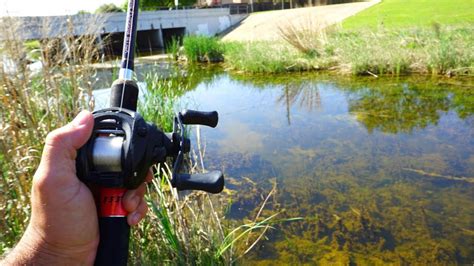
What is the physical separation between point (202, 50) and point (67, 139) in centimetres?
1388

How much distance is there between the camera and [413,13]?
65.1 ft

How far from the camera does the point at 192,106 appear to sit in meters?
6.75

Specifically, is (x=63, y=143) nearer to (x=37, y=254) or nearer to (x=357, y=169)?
(x=37, y=254)

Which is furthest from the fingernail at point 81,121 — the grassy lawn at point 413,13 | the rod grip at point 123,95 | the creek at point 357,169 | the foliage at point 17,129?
the grassy lawn at point 413,13

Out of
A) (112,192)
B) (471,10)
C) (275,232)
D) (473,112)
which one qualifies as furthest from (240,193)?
(471,10)

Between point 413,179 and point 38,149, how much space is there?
376 centimetres

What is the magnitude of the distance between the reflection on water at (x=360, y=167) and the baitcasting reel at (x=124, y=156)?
2178 millimetres

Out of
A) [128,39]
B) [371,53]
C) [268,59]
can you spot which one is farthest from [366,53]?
[128,39]

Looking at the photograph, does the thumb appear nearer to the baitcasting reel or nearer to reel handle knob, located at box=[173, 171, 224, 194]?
the baitcasting reel

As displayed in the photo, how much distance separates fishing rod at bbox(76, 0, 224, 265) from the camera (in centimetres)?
95

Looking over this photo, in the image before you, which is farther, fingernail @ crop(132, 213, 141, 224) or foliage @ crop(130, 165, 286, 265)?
foliage @ crop(130, 165, 286, 265)

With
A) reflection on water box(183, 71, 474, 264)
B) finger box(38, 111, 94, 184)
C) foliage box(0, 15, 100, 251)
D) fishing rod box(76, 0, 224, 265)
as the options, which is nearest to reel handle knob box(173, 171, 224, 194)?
fishing rod box(76, 0, 224, 265)

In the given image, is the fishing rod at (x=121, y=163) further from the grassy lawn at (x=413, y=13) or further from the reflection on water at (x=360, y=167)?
the grassy lawn at (x=413, y=13)

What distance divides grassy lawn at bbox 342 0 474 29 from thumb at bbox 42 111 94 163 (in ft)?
55.0
